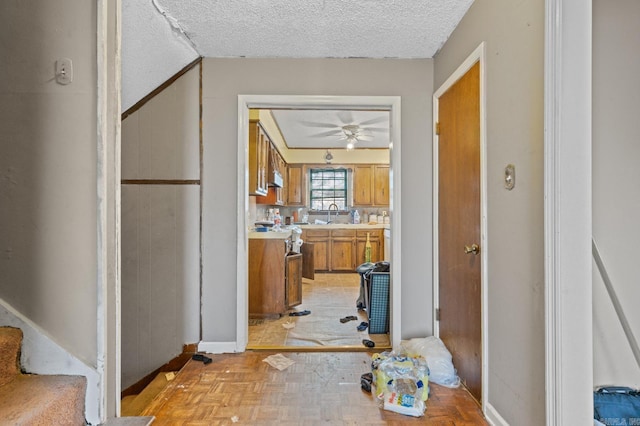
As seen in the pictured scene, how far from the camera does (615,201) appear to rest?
1.51 meters

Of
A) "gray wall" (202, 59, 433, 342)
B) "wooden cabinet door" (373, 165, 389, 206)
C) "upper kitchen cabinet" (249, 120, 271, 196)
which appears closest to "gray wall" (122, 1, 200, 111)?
"gray wall" (202, 59, 433, 342)

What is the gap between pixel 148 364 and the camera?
2.60 metres

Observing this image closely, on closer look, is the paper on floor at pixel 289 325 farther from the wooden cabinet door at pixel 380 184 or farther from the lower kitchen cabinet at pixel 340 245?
the wooden cabinet door at pixel 380 184

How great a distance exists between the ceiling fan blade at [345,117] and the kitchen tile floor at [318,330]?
2.35 metres

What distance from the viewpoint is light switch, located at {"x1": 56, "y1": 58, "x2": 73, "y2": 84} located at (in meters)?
1.30

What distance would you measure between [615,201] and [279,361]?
2168mm

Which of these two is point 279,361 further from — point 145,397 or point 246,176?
point 246,176

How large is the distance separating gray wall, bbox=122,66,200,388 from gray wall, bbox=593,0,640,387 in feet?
8.04

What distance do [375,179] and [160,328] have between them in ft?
15.9

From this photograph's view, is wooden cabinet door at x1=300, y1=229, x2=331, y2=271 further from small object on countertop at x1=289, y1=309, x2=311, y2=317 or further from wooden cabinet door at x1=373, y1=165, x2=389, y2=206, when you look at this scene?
small object on countertop at x1=289, y1=309, x2=311, y2=317

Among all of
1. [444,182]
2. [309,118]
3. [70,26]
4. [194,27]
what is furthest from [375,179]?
[70,26]

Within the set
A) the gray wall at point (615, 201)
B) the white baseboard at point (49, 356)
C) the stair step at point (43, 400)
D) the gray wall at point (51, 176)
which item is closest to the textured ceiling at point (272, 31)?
the gray wall at point (51, 176)

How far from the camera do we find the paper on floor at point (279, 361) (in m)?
2.33

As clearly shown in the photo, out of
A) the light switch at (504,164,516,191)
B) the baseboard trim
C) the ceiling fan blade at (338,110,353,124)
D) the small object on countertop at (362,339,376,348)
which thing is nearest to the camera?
the light switch at (504,164,516,191)
